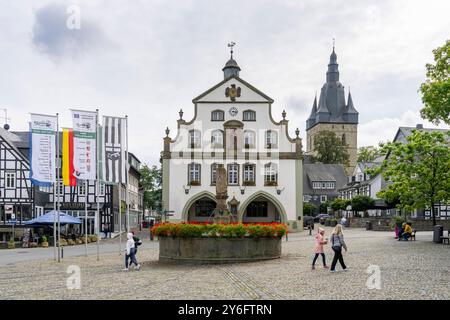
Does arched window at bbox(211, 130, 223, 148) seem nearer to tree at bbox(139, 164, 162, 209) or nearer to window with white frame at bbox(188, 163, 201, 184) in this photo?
window with white frame at bbox(188, 163, 201, 184)

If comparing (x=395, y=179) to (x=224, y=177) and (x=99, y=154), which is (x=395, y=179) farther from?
(x=99, y=154)

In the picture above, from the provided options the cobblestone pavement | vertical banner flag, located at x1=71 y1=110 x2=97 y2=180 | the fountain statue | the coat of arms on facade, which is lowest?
the cobblestone pavement

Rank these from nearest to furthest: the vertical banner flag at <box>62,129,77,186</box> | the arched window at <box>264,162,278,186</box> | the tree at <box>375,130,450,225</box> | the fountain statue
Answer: the fountain statue < the vertical banner flag at <box>62,129,77,186</box> < the tree at <box>375,130,450,225</box> < the arched window at <box>264,162,278,186</box>

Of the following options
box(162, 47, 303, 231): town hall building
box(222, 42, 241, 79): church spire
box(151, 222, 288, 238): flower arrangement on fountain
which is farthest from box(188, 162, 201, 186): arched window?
box(151, 222, 288, 238): flower arrangement on fountain

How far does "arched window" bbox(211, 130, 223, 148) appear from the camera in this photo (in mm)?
49000

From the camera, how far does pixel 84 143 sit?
25.7 meters

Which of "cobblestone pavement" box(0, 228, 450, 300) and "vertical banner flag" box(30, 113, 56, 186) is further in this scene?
"vertical banner flag" box(30, 113, 56, 186)

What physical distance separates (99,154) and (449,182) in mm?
17216

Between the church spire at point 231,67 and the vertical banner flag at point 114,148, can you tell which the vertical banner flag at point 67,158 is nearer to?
the vertical banner flag at point 114,148

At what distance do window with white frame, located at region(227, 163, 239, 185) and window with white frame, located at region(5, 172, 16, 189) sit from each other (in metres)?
17.2

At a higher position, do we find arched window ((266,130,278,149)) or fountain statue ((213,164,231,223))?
arched window ((266,130,278,149))

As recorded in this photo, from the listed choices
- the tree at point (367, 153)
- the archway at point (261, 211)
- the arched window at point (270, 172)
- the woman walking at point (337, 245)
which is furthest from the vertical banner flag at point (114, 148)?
the tree at point (367, 153)

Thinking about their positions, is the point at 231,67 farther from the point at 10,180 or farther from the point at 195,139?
the point at 10,180

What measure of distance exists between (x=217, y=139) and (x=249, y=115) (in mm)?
3408
